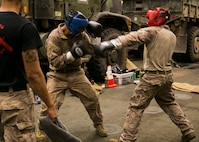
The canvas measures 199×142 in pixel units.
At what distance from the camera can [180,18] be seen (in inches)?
414

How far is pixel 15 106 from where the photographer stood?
2.63m

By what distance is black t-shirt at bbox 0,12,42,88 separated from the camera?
2.46 metres

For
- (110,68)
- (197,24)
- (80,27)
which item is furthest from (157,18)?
(197,24)

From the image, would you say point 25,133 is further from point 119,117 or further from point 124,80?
point 124,80

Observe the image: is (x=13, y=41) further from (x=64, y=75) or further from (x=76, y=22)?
(x=64, y=75)

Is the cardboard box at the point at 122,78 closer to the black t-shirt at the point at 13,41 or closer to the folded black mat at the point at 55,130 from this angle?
the folded black mat at the point at 55,130

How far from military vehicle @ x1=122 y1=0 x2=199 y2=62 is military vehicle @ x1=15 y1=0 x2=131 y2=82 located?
2086mm

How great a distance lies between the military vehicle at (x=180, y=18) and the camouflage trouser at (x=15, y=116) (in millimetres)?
8265

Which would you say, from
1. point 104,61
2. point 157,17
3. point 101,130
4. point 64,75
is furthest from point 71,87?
point 104,61

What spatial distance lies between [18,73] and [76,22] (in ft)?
4.18

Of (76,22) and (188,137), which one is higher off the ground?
(76,22)

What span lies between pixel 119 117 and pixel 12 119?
290 centimetres

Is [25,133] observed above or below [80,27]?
below

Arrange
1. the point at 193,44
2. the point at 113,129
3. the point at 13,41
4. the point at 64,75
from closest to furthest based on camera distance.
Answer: the point at 13,41, the point at 64,75, the point at 113,129, the point at 193,44
